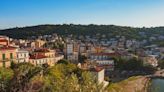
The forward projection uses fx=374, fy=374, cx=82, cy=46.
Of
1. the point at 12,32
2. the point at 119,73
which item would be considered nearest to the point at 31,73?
the point at 119,73

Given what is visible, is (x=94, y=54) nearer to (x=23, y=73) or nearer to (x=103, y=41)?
(x=103, y=41)

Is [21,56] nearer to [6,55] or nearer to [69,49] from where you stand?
[6,55]

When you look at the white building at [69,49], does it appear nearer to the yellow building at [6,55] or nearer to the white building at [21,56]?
the white building at [21,56]

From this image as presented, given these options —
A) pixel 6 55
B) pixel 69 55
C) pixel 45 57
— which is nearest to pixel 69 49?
pixel 69 55

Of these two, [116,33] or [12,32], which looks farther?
[116,33]

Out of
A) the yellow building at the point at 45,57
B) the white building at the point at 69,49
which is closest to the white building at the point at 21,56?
the yellow building at the point at 45,57

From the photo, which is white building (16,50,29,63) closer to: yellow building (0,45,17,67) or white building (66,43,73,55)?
yellow building (0,45,17,67)

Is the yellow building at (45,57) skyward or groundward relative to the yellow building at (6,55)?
groundward

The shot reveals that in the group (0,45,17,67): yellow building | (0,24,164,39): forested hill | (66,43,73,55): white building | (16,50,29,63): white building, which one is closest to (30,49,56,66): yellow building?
(16,50,29,63): white building
